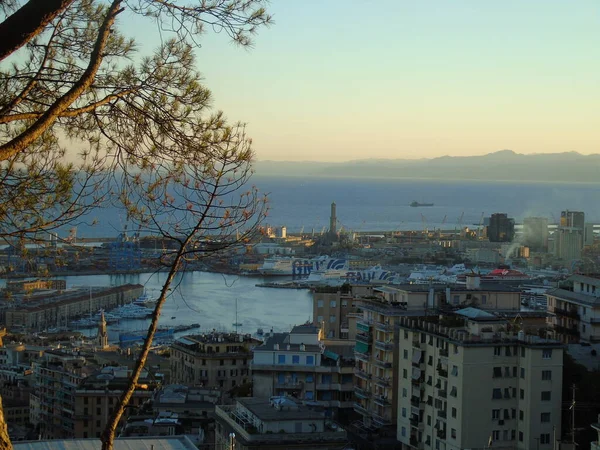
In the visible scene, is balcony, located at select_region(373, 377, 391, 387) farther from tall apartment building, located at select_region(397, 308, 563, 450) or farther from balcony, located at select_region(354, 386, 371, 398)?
tall apartment building, located at select_region(397, 308, 563, 450)

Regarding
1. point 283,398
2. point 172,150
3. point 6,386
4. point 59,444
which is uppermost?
point 172,150

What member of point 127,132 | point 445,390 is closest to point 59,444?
point 127,132

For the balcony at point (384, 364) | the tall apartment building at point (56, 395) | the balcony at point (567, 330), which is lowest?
the tall apartment building at point (56, 395)

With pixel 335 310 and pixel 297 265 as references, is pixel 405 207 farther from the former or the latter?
pixel 335 310

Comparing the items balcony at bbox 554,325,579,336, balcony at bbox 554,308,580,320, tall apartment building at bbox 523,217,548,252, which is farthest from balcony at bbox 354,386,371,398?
tall apartment building at bbox 523,217,548,252

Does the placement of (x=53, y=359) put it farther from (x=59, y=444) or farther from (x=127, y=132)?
(x=127, y=132)

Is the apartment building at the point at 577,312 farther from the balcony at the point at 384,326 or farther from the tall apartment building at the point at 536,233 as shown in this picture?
the tall apartment building at the point at 536,233

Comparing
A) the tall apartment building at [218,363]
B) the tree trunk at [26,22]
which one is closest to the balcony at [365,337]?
the tall apartment building at [218,363]
